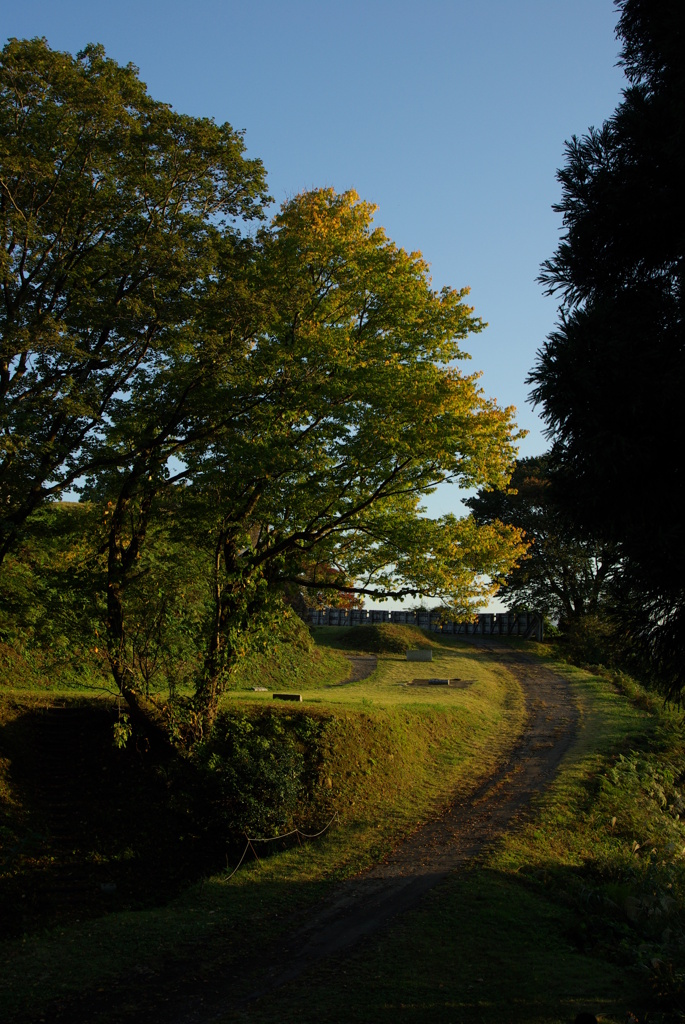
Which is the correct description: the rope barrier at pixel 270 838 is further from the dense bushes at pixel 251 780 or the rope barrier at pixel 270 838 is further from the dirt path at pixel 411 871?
the dirt path at pixel 411 871

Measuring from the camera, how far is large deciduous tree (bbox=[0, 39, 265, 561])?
14.3 metres

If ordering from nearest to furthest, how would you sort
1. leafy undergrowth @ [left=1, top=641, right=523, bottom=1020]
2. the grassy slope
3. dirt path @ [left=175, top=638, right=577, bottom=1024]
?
the grassy slope → dirt path @ [left=175, top=638, right=577, bottom=1024] → leafy undergrowth @ [left=1, top=641, right=523, bottom=1020]

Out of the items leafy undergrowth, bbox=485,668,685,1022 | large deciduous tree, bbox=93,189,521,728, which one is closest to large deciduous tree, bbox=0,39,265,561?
large deciduous tree, bbox=93,189,521,728

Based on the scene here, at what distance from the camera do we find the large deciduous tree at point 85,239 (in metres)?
14.3

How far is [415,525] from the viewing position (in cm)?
1788

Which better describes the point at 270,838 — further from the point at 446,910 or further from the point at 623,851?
the point at 623,851

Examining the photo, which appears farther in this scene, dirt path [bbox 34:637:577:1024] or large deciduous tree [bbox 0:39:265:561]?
large deciduous tree [bbox 0:39:265:561]

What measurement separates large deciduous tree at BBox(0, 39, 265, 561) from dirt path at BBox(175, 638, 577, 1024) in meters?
8.71

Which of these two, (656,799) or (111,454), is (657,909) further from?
(111,454)

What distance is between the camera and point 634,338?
812cm

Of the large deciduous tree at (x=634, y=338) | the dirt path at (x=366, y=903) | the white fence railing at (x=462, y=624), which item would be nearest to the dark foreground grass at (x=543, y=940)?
the dirt path at (x=366, y=903)

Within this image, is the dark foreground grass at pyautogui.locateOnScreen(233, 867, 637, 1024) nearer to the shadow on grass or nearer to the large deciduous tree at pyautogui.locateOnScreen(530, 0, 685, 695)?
the shadow on grass

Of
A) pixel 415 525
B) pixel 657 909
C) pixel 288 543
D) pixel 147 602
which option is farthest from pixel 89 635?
pixel 657 909

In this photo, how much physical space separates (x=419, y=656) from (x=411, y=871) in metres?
25.6
